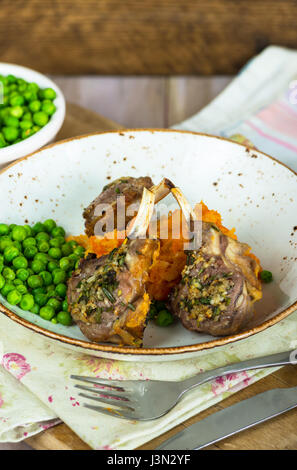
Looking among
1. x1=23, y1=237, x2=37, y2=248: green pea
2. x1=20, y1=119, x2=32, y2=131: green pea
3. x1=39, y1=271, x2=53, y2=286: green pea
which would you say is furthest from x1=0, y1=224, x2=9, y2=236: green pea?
x1=20, y1=119, x2=32, y2=131: green pea

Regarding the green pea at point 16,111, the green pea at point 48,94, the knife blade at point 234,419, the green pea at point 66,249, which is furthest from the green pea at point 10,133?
the knife blade at point 234,419

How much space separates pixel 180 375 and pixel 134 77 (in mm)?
4176

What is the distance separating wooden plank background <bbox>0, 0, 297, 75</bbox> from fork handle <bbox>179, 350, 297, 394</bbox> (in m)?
3.82

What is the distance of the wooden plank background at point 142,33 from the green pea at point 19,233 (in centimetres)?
317

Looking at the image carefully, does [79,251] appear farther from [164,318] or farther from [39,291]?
[164,318]

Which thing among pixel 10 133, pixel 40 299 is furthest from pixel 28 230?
pixel 10 133

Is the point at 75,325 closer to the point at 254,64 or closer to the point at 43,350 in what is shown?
the point at 43,350

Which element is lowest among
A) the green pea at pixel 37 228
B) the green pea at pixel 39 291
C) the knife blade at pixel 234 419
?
the knife blade at pixel 234 419

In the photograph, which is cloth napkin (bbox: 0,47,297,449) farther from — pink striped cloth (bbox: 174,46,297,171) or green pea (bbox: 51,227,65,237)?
pink striped cloth (bbox: 174,46,297,171)

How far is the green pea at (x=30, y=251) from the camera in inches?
116

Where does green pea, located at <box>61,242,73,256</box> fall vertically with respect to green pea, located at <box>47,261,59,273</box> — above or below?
above

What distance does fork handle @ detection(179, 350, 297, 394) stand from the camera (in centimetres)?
245

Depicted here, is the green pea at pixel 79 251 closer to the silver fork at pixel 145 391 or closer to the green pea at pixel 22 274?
the green pea at pixel 22 274

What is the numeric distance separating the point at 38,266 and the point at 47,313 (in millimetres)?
313
